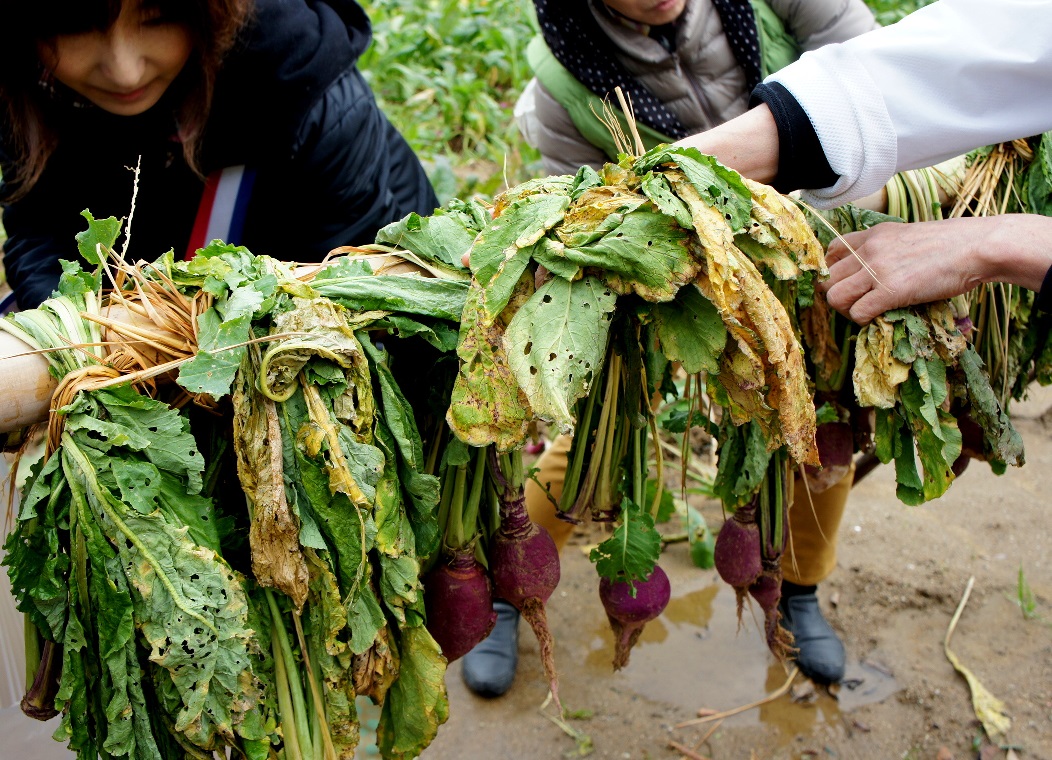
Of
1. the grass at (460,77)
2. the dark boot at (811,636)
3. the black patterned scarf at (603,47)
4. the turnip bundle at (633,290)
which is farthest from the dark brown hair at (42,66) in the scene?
the grass at (460,77)

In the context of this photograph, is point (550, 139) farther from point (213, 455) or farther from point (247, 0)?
point (213, 455)

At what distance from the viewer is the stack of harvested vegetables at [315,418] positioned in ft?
3.84

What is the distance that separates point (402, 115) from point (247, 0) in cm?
397

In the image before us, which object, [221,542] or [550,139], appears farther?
[550,139]

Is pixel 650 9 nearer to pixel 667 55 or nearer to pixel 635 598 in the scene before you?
pixel 667 55

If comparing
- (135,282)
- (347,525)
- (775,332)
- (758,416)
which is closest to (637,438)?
(758,416)

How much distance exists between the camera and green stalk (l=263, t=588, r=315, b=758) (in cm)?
133

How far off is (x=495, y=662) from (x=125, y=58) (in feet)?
6.93

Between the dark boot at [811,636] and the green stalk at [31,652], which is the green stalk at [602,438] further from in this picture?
the dark boot at [811,636]

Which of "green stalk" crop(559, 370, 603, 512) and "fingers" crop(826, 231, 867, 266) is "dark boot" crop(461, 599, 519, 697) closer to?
"green stalk" crop(559, 370, 603, 512)

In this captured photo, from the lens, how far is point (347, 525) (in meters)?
1.26

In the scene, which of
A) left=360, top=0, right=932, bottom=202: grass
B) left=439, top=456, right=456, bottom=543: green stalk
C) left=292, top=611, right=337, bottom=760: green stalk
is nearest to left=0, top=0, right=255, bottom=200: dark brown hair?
left=439, top=456, right=456, bottom=543: green stalk

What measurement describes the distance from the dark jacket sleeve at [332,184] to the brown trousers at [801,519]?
0.94m

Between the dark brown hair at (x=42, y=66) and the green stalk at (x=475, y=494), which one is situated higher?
the dark brown hair at (x=42, y=66)
